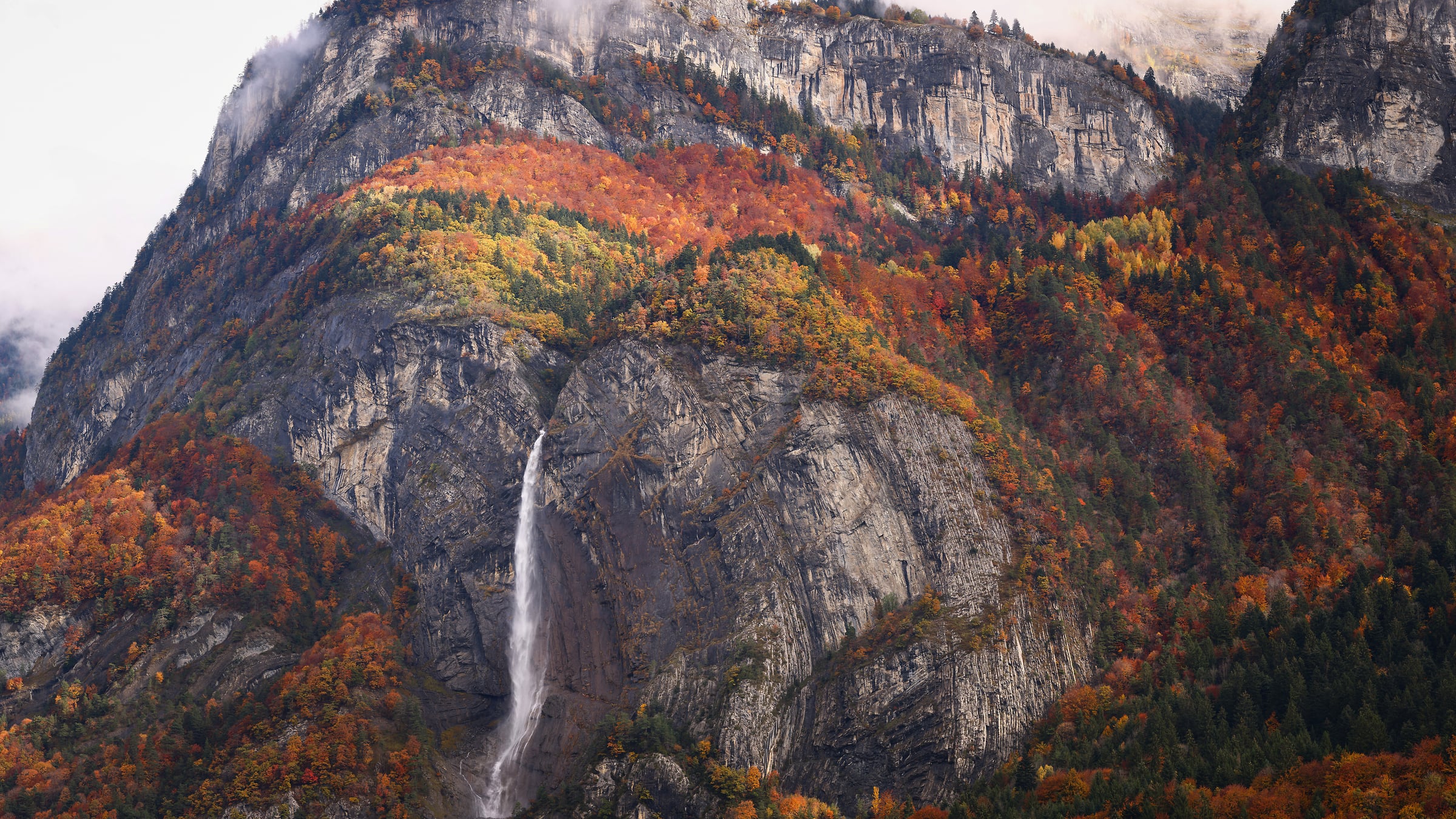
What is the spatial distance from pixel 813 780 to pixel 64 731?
228 feet

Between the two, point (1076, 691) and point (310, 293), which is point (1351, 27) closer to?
point (1076, 691)

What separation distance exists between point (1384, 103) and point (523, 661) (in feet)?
443

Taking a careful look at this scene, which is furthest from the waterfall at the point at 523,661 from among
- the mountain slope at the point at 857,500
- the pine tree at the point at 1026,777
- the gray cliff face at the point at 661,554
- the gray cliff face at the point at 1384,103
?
the gray cliff face at the point at 1384,103

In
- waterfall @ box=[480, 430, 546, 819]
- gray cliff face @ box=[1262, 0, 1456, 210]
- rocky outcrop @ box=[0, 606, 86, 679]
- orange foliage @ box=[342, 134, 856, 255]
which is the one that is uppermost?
gray cliff face @ box=[1262, 0, 1456, 210]

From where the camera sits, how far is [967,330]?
138 m

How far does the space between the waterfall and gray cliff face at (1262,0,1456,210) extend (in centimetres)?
11383

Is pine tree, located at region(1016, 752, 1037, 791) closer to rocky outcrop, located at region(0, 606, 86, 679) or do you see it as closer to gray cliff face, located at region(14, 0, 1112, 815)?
gray cliff face, located at region(14, 0, 1112, 815)

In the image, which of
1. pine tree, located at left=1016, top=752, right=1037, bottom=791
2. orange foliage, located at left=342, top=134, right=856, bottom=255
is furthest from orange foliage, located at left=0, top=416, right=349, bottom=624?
pine tree, located at left=1016, top=752, right=1037, bottom=791

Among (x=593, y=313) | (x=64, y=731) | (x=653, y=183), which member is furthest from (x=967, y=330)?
(x=64, y=731)

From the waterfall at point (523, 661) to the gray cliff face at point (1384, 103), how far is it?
373 feet

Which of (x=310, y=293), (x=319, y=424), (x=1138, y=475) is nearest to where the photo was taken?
(x=1138, y=475)

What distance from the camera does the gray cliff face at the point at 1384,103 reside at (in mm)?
156375

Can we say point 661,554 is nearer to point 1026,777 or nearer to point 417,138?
point 1026,777

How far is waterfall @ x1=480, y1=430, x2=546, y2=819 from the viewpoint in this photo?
104375mm
